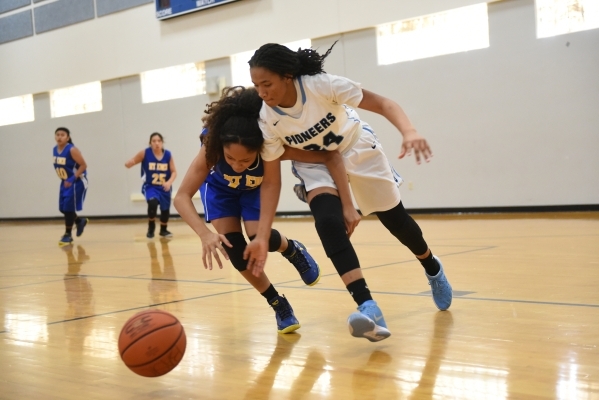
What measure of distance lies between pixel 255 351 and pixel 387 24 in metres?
8.46

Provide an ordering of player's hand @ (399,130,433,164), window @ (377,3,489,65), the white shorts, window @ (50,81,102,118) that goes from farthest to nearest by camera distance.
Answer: window @ (50,81,102,118) < window @ (377,3,489,65) < the white shorts < player's hand @ (399,130,433,164)

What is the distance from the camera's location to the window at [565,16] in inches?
336

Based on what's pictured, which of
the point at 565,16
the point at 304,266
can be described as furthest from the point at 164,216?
the point at 304,266

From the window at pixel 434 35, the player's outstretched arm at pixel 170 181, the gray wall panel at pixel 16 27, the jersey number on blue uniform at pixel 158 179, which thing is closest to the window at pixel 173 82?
the player's outstretched arm at pixel 170 181

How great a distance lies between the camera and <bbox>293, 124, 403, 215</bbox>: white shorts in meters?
2.92

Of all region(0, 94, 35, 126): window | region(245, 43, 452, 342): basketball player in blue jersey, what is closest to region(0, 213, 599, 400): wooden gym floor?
region(245, 43, 452, 342): basketball player in blue jersey

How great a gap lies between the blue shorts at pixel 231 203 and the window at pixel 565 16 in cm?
697

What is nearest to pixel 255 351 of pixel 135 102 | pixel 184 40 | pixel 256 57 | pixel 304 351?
pixel 304 351

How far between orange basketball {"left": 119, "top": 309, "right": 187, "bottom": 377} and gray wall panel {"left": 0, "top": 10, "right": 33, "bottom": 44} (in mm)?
14856

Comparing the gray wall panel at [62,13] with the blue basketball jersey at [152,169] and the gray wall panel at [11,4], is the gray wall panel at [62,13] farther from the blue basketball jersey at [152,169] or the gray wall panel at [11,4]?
the blue basketball jersey at [152,169]

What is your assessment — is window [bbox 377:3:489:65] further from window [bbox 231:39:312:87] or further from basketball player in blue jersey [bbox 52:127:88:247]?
basketball player in blue jersey [bbox 52:127:88:247]

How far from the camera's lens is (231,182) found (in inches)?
117

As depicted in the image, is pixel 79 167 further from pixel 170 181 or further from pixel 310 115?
pixel 310 115

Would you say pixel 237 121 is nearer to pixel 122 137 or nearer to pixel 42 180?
pixel 122 137
